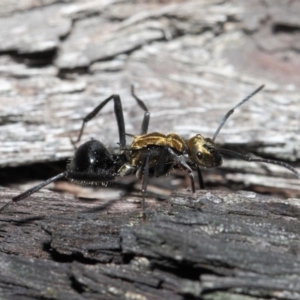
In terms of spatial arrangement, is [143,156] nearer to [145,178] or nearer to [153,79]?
[145,178]

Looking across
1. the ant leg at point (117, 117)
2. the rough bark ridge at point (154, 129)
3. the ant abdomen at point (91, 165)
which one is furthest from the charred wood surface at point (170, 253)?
the ant leg at point (117, 117)

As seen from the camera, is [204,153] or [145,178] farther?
[204,153]

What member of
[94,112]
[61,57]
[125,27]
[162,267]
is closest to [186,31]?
[125,27]

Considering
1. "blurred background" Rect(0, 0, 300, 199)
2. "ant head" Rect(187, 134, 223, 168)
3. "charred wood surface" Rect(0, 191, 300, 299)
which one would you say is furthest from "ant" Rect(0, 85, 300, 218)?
"charred wood surface" Rect(0, 191, 300, 299)

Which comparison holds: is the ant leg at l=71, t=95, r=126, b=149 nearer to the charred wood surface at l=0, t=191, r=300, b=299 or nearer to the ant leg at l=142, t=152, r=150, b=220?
the ant leg at l=142, t=152, r=150, b=220

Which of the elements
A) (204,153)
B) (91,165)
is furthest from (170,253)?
(91,165)

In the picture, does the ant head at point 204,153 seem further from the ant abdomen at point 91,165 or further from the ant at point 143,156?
the ant abdomen at point 91,165
